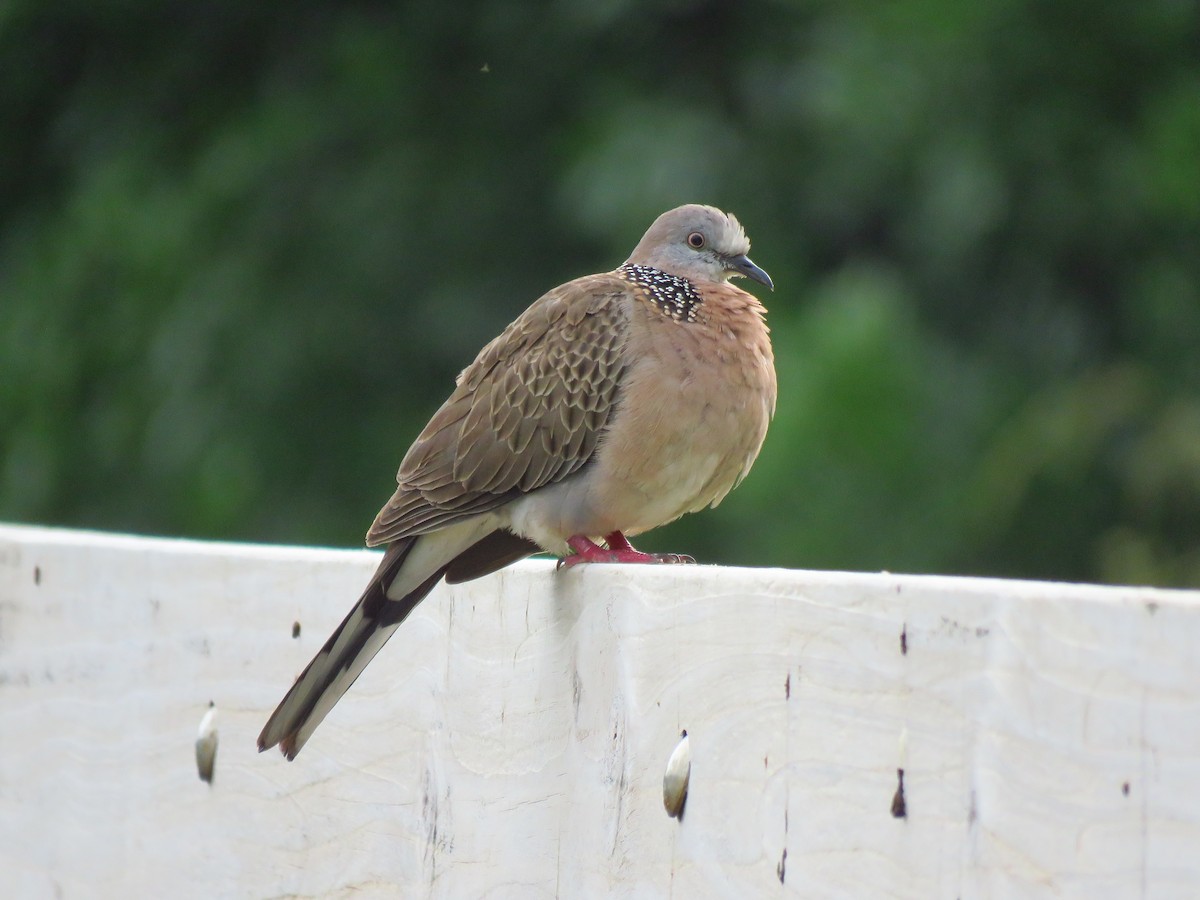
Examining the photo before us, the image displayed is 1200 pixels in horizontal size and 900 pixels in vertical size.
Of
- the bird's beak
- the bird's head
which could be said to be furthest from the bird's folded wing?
the bird's beak

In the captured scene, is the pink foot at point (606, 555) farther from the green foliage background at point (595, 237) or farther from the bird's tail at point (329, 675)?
the green foliage background at point (595, 237)

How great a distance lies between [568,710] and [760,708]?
18.2 inches

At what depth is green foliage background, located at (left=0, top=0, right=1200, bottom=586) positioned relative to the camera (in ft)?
23.6

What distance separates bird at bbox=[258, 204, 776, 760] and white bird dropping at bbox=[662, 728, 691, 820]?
0.95 m

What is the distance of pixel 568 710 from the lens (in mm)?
2168

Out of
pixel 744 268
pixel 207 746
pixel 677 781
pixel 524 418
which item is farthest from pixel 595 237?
pixel 677 781

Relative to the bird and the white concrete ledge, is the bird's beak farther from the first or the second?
the white concrete ledge

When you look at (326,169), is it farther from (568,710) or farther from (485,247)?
(568,710)

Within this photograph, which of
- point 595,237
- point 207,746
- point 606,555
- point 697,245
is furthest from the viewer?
point 595,237

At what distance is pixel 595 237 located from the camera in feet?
30.5

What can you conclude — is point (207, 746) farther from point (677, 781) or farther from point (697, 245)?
point (697, 245)

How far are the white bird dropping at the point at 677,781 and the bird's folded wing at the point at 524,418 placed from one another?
3.78 ft

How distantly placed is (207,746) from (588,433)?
0.94 meters

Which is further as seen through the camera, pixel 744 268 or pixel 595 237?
pixel 595 237
